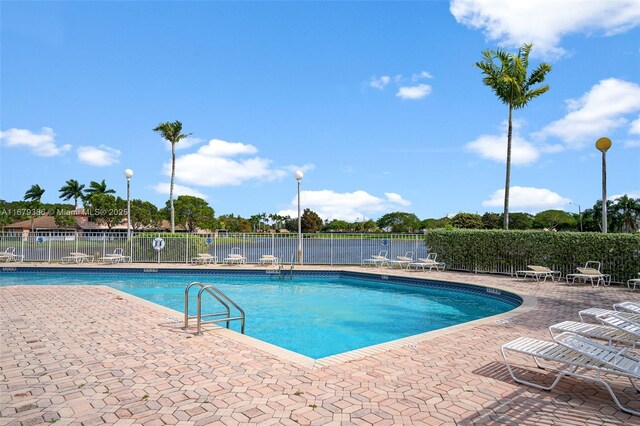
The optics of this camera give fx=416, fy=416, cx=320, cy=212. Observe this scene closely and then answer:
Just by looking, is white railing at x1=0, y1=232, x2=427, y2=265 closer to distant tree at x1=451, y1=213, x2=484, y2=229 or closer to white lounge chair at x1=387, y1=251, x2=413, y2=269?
white lounge chair at x1=387, y1=251, x2=413, y2=269

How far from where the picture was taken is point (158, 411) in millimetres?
3496

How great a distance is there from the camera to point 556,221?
104 meters

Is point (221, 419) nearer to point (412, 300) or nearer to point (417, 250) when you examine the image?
point (412, 300)

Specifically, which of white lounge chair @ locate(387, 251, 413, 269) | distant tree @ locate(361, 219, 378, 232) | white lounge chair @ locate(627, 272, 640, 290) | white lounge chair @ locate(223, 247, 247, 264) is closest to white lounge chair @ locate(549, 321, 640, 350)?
white lounge chair @ locate(627, 272, 640, 290)

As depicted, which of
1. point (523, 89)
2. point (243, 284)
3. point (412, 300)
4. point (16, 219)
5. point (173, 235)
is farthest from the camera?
point (16, 219)

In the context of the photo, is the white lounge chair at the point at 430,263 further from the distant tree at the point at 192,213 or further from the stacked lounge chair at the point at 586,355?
the distant tree at the point at 192,213

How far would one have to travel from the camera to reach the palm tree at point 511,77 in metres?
17.9

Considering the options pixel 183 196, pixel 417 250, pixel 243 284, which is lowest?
pixel 243 284

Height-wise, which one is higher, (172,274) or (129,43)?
(129,43)

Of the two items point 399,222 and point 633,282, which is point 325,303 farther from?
point 399,222

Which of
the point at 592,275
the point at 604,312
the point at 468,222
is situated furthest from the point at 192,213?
the point at 604,312

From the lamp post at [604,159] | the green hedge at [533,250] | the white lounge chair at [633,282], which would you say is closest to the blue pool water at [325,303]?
the green hedge at [533,250]

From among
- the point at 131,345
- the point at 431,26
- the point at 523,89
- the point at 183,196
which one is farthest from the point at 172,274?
the point at 183,196

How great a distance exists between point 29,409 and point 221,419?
67.6 inches
